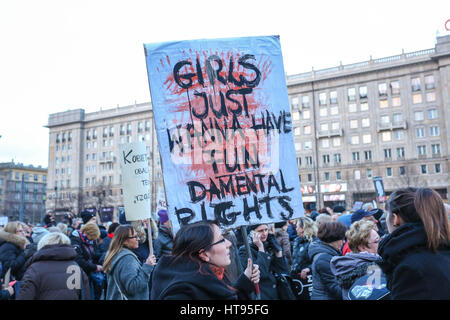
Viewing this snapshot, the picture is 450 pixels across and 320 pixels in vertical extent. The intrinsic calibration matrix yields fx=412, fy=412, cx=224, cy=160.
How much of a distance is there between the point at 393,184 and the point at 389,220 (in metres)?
56.3

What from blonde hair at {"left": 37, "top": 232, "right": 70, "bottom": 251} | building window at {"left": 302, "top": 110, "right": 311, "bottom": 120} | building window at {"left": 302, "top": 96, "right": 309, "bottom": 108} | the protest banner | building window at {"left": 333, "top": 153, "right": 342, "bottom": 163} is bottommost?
blonde hair at {"left": 37, "top": 232, "right": 70, "bottom": 251}

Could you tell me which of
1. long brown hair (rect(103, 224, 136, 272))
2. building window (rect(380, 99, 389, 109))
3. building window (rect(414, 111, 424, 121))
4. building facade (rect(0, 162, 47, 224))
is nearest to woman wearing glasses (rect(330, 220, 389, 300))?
long brown hair (rect(103, 224, 136, 272))

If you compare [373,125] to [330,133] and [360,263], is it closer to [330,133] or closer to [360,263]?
[330,133]

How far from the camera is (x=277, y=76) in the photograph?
4.11 metres

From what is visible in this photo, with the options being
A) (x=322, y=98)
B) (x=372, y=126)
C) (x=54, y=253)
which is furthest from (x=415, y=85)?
(x=54, y=253)

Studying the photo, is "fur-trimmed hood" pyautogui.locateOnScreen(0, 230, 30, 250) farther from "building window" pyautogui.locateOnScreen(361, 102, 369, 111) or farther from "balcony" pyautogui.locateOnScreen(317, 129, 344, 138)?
"building window" pyautogui.locateOnScreen(361, 102, 369, 111)

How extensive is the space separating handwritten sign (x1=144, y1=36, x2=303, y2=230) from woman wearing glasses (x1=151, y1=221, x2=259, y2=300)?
1.04m

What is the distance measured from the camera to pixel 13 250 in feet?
20.7

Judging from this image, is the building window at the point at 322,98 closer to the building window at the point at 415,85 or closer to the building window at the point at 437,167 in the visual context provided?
the building window at the point at 415,85

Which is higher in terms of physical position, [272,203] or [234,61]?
[234,61]

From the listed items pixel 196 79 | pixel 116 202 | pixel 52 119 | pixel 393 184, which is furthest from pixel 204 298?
pixel 52 119

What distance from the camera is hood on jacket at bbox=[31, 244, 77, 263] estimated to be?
13.6 ft
